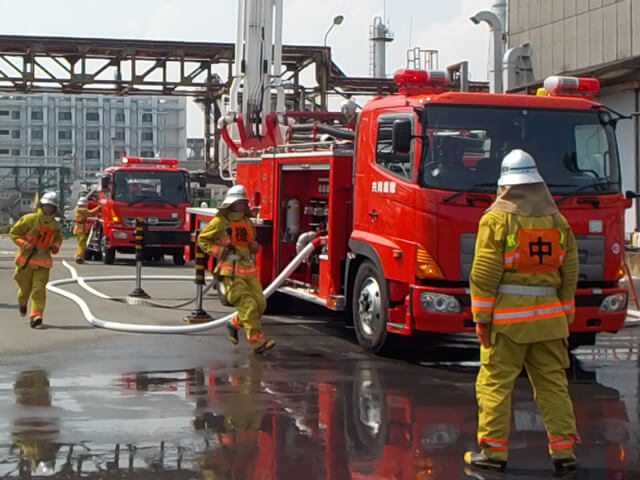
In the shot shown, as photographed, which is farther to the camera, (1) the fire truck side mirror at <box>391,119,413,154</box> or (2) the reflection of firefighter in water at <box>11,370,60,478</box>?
(1) the fire truck side mirror at <box>391,119,413,154</box>

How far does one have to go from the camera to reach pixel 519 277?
19.5ft

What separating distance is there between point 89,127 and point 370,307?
9528 cm

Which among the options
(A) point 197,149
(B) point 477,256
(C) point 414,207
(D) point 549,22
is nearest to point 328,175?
(C) point 414,207

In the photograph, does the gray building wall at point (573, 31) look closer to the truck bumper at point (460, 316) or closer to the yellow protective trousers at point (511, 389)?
the truck bumper at point (460, 316)

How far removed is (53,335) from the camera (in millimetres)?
11570

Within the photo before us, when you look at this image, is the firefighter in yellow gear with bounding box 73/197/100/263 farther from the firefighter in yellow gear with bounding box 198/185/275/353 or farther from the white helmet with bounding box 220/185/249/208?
the firefighter in yellow gear with bounding box 198/185/275/353

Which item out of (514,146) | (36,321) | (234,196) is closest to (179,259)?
(36,321)

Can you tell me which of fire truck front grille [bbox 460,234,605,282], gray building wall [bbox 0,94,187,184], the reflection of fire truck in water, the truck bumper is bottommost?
the reflection of fire truck in water

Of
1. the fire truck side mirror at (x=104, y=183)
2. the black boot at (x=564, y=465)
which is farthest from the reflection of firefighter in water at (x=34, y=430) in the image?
the fire truck side mirror at (x=104, y=183)

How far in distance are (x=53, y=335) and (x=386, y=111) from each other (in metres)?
4.51

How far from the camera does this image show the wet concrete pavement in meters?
6.02

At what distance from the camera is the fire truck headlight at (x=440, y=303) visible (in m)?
9.12

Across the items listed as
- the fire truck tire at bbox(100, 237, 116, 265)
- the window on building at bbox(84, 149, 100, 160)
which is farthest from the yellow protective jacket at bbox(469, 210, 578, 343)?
the window on building at bbox(84, 149, 100, 160)

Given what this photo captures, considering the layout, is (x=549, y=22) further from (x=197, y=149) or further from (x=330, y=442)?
(x=197, y=149)
